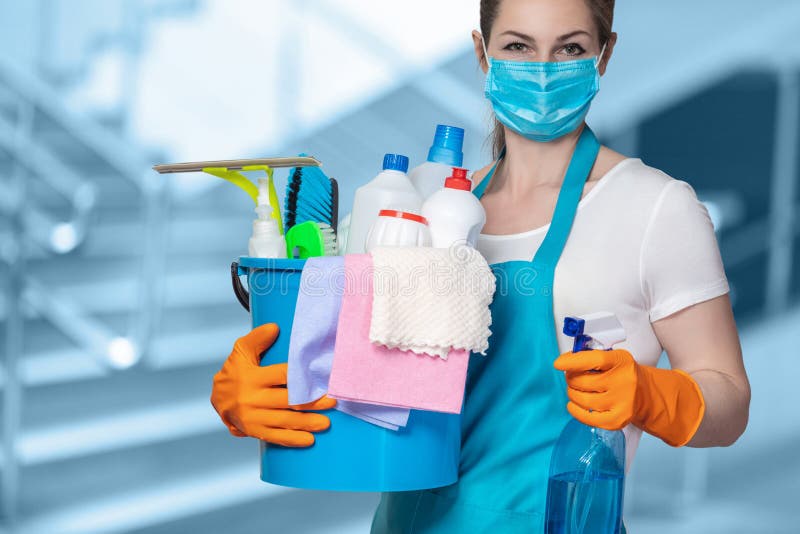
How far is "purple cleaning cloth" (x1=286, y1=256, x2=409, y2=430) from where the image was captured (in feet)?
3.00

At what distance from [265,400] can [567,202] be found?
1.46 feet

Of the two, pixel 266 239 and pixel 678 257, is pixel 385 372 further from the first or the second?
pixel 678 257

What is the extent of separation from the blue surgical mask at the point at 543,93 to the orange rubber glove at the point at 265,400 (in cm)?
44

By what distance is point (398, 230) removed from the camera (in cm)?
91

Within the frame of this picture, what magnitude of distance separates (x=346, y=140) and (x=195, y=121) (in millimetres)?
596

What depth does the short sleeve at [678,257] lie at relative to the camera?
1056mm

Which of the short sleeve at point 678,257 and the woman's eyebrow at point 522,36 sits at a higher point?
the woman's eyebrow at point 522,36

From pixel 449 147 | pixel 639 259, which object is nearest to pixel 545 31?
pixel 449 147

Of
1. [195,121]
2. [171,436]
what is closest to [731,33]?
[195,121]

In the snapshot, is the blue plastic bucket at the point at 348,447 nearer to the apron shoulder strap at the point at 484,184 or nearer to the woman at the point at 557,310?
the woman at the point at 557,310

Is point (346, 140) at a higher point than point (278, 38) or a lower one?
lower

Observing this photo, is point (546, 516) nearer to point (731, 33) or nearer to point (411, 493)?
point (411, 493)

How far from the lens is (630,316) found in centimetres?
109

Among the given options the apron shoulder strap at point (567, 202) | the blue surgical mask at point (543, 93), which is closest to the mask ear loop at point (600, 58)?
the blue surgical mask at point (543, 93)
